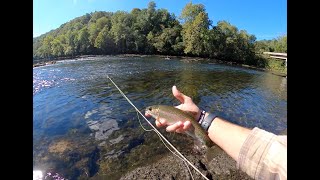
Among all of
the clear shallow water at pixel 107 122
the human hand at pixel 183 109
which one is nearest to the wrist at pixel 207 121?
the human hand at pixel 183 109

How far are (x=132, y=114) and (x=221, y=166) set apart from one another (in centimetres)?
538

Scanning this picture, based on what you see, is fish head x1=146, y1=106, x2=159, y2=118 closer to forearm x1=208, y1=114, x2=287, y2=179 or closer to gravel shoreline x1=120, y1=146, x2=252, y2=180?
forearm x1=208, y1=114, x2=287, y2=179

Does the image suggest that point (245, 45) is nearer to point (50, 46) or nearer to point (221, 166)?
point (50, 46)

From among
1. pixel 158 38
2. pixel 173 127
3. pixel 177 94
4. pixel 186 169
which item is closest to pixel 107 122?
pixel 186 169

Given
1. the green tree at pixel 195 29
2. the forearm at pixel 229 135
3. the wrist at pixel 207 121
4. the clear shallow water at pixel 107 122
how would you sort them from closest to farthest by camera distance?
the forearm at pixel 229 135 → the wrist at pixel 207 121 → the clear shallow water at pixel 107 122 → the green tree at pixel 195 29

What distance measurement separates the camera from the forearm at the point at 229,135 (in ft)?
5.51

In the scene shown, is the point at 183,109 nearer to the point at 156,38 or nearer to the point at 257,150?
the point at 257,150

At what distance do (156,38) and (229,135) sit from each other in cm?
6730

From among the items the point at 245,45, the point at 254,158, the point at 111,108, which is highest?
the point at 245,45

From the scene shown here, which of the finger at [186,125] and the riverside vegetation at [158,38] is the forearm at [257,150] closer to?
the finger at [186,125]

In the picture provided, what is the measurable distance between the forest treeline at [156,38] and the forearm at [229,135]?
50.5 metres

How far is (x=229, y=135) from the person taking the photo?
71.1 inches
